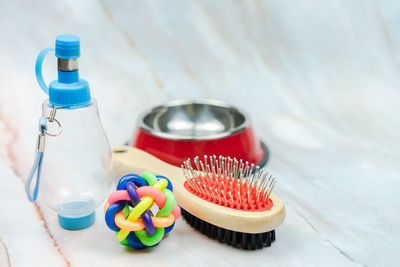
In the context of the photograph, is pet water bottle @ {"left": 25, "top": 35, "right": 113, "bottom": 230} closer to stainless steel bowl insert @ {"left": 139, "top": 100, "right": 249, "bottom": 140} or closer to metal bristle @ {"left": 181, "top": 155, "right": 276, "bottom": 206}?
metal bristle @ {"left": 181, "top": 155, "right": 276, "bottom": 206}

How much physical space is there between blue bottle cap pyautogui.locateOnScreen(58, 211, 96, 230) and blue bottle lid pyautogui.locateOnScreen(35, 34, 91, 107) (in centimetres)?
20

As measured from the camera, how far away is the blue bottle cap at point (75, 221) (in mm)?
938

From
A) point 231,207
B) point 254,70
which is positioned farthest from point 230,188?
point 254,70

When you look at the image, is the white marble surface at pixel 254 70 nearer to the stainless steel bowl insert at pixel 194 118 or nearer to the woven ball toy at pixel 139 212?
the stainless steel bowl insert at pixel 194 118

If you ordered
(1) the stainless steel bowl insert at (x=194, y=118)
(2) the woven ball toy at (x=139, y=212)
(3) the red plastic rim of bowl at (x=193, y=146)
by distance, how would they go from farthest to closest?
1. (1) the stainless steel bowl insert at (x=194, y=118)
2. (3) the red plastic rim of bowl at (x=193, y=146)
3. (2) the woven ball toy at (x=139, y=212)

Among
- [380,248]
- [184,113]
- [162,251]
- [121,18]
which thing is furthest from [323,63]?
[162,251]

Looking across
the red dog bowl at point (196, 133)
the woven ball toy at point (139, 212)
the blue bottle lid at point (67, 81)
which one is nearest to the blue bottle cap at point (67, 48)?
the blue bottle lid at point (67, 81)

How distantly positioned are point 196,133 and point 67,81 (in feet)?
1.55

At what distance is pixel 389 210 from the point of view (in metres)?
1.03

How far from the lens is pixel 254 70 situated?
1.57 metres

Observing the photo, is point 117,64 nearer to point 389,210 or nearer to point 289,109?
point 289,109

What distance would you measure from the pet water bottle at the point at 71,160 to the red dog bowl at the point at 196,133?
7.3 inches

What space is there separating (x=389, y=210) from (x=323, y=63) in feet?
1.99

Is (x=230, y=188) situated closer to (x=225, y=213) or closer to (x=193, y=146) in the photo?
(x=225, y=213)
